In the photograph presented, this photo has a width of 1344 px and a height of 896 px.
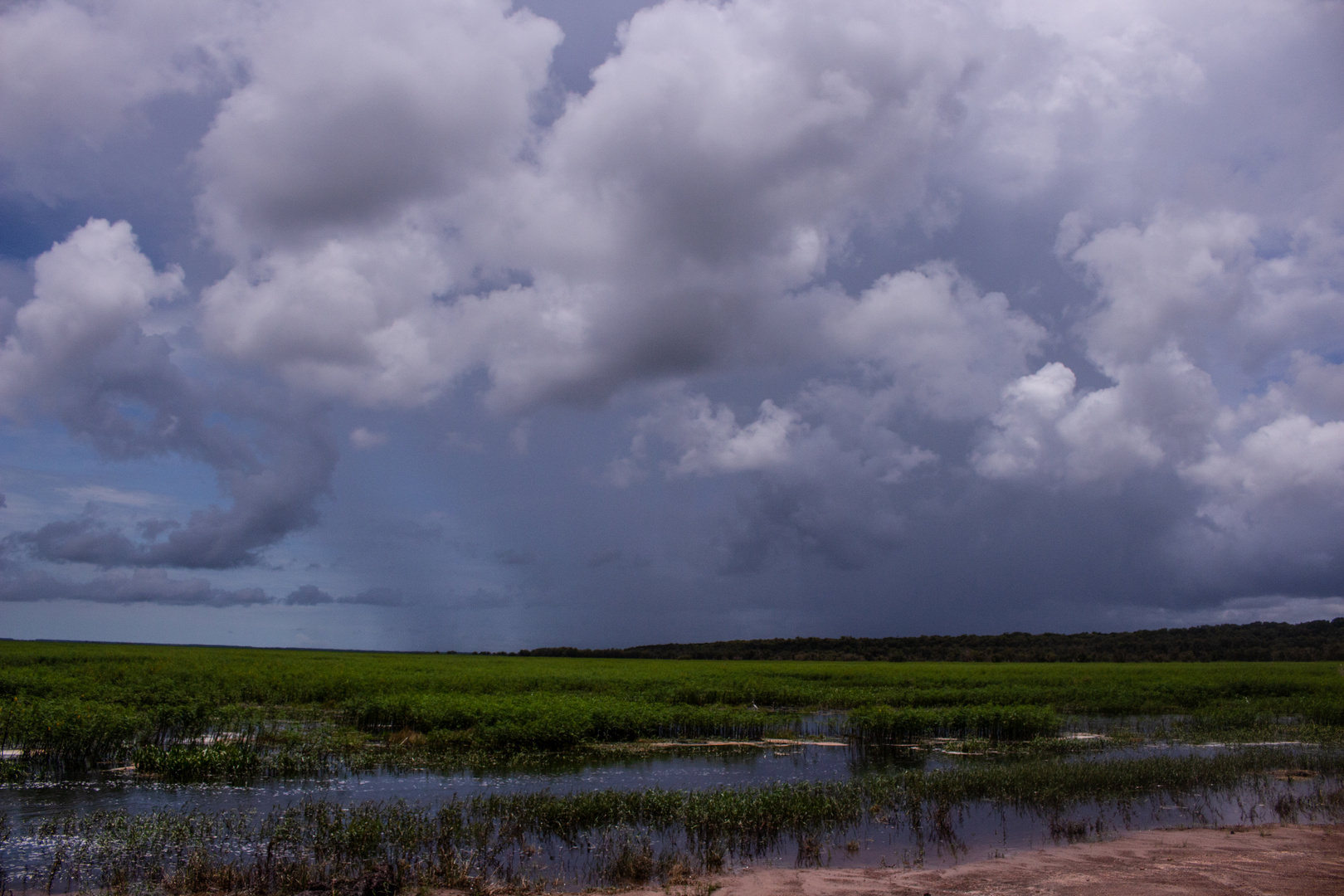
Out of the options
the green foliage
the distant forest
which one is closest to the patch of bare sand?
the green foliage

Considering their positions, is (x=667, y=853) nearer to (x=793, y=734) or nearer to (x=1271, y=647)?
(x=793, y=734)

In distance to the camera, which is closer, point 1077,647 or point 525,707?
point 525,707

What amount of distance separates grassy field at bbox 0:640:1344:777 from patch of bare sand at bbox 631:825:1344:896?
48.8ft

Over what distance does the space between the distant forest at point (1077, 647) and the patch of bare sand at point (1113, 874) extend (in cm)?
8416

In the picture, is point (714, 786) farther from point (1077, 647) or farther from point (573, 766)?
point (1077, 647)

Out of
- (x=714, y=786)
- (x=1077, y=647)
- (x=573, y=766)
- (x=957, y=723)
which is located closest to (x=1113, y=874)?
(x=714, y=786)

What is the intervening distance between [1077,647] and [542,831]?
111 meters

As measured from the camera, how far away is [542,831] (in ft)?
50.1

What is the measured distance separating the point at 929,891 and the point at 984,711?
21745 millimetres

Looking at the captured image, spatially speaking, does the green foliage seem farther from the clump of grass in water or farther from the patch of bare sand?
the patch of bare sand

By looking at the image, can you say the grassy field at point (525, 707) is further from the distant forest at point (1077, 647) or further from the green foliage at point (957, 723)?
the distant forest at point (1077, 647)

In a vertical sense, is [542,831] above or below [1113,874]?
below

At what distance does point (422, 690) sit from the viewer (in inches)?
1587

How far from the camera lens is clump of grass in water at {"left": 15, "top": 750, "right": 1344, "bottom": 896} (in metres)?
12.1
